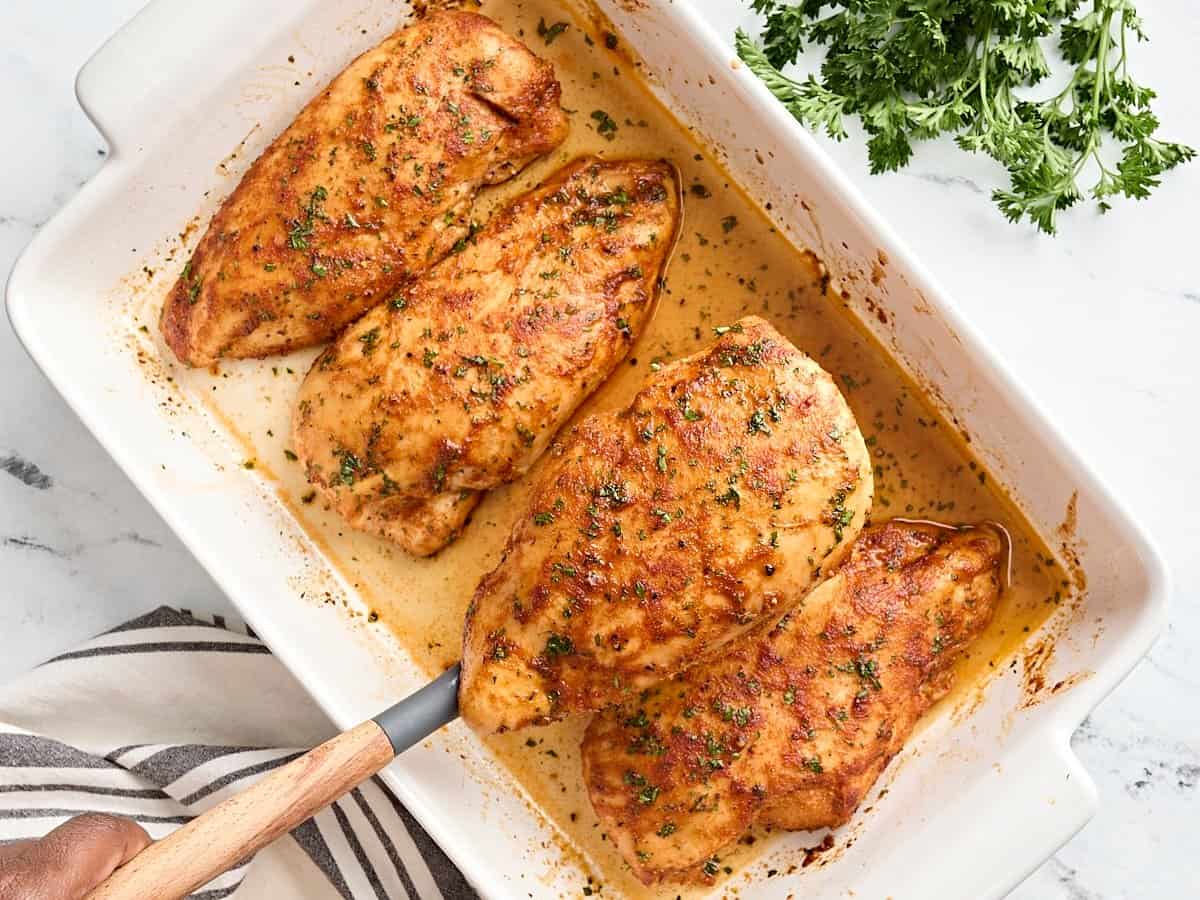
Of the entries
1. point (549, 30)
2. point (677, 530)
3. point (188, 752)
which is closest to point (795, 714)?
point (677, 530)

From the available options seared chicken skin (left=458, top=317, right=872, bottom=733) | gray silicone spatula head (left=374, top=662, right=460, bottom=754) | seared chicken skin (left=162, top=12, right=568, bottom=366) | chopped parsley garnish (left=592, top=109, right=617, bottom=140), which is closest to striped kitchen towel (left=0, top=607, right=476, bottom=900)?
gray silicone spatula head (left=374, top=662, right=460, bottom=754)

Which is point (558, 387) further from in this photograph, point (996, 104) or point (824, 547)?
point (996, 104)

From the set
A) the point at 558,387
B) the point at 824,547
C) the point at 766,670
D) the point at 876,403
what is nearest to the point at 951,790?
the point at 766,670

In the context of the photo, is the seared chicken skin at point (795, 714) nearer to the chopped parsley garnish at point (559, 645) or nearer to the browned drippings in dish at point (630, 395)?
the browned drippings in dish at point (630, 395)

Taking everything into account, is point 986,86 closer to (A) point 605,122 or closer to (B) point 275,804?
(A) point 605,122

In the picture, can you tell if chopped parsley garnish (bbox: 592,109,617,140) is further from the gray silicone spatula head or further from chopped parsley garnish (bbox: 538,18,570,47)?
the gray silicone spatula head

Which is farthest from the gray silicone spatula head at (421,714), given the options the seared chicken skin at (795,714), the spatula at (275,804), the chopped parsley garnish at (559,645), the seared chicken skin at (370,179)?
the seared chicken skin at (370,179)
